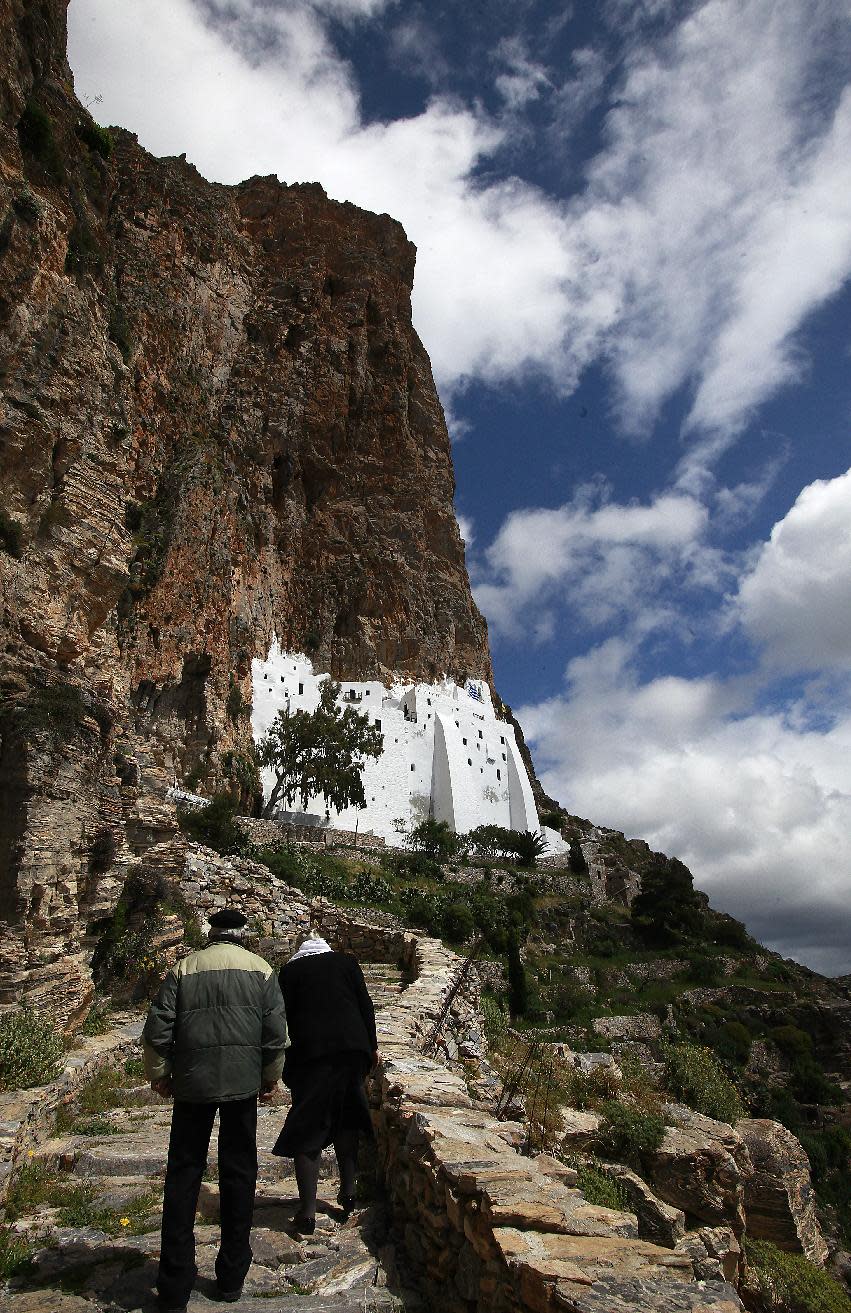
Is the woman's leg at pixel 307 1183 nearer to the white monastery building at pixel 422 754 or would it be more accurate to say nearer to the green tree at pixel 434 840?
the green tree at pixel 434 840

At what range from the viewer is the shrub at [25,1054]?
5316 millimetres

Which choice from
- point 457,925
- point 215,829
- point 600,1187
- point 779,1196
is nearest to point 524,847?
point 457,925

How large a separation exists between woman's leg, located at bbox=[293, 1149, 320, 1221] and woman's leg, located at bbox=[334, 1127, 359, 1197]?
0.30 m

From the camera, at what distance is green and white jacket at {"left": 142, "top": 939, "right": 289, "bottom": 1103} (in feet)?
11.8

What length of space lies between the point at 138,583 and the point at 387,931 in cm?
2502

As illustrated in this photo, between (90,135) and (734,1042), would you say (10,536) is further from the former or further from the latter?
(734,1042)

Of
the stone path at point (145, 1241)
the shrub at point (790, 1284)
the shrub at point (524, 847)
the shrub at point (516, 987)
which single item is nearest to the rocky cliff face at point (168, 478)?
the stone path at point (145, 1241)

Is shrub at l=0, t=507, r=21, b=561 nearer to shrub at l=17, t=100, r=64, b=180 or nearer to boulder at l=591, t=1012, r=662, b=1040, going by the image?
shrub at l=17, t=100, r=64, b=180

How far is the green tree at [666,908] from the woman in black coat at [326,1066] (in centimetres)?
3997

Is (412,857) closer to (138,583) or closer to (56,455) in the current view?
(138,583)

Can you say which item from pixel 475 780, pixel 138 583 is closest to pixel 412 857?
pixel 475 780

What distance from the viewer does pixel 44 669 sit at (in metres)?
8.25

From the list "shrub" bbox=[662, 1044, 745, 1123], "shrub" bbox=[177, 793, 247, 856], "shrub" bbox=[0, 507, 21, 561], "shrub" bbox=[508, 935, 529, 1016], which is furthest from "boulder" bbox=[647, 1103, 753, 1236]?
"shrub" bbox=[508, 935, 529, 1016]

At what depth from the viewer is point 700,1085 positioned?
8.72 m
